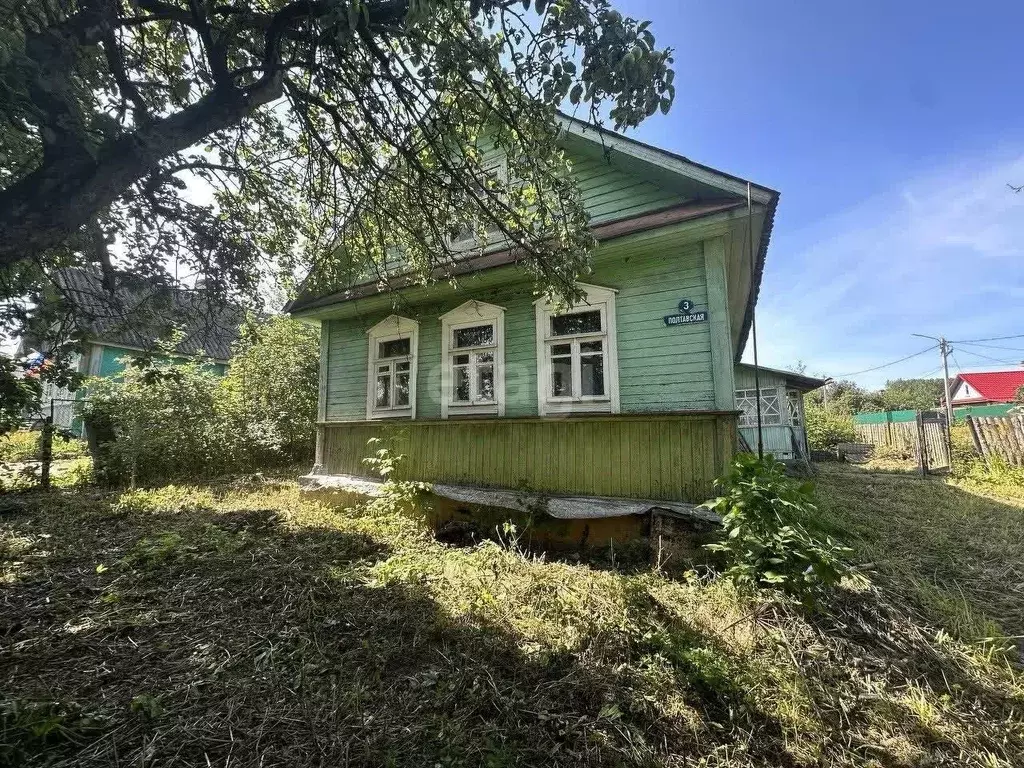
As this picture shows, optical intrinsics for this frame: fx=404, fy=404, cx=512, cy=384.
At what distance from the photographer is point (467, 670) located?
8.18 feet

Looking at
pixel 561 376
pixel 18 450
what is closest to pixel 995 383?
pixel 561 376

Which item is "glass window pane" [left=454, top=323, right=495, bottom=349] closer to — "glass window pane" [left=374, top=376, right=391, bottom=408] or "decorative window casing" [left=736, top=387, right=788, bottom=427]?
"glass window pane" [left=374, top=376, right=391, bottom=408]

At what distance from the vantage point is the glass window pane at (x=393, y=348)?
23.8 ft

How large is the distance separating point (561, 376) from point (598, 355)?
60cm

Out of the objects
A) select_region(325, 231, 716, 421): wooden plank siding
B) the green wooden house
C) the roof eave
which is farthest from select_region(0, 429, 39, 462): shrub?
the roof eave

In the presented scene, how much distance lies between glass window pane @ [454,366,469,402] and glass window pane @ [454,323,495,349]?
0.40 m

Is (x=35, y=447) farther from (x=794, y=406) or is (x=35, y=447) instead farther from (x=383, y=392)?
(x=794, y=406)

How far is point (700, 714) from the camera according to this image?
7.24 feet

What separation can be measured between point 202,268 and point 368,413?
377 centimetres

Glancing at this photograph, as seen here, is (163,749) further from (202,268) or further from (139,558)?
(202,268)

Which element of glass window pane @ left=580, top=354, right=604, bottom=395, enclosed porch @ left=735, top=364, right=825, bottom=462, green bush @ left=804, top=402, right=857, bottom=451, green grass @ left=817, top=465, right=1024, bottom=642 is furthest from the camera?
green bush @ left=804, top=402, right=857, bottom=451

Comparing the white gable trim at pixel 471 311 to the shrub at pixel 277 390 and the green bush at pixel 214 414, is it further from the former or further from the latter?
the shrub at pixel 277 390

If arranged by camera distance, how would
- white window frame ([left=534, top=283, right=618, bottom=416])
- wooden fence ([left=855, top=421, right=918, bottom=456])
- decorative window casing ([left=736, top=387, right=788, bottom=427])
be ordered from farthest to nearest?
wooden fence ([left=855, top=421, right=918, bottom=456])
decorative window casing ([left=736, top=387, right=788, bottom=427])
white window frame ([left=534, top=283, right=618, bottom=416])

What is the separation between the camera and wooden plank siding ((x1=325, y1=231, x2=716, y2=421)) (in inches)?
191
